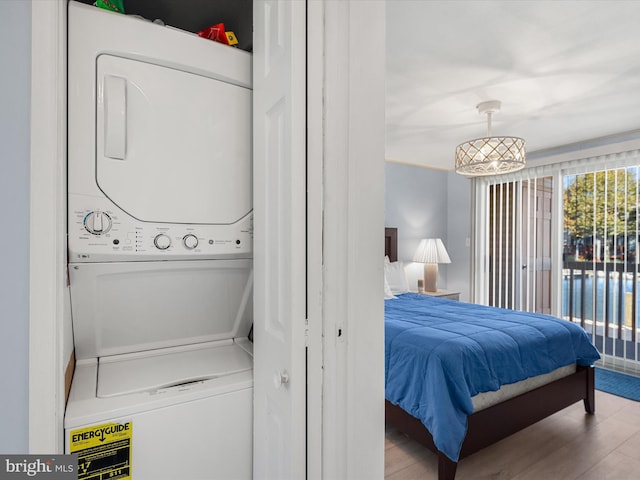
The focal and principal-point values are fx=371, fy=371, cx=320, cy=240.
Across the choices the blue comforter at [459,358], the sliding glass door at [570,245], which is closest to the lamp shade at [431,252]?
the sliding glass door at [570,245]

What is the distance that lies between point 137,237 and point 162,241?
0.07 m

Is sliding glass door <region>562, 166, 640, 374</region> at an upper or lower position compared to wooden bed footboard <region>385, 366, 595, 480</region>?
upper

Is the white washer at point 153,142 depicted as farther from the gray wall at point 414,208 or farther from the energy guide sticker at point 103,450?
the gray wall at point 414,208

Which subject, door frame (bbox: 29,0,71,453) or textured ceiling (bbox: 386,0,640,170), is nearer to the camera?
door frame (bbox: 29,0,71,453)

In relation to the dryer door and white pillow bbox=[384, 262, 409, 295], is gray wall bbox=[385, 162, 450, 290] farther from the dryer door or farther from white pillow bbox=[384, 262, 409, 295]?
the dryer door

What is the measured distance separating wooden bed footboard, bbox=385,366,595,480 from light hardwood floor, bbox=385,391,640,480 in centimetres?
16

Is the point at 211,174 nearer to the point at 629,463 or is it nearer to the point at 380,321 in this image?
the point at 380,321

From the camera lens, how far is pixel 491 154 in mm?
2719

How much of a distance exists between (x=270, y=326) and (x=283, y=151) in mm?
491

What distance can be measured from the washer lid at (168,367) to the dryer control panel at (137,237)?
369mm

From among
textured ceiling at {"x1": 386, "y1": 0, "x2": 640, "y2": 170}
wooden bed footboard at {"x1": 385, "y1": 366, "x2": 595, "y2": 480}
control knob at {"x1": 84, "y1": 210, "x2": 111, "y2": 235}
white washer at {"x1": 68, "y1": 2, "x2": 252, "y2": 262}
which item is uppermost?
textured ceiling at {"x1": 386, "y1": 0, "x2": 640, "y2": 170}

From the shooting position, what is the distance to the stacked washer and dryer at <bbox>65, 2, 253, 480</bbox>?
98 centimetres

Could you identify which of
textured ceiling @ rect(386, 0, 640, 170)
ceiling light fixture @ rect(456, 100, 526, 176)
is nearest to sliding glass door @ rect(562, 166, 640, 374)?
textured ceiling @ rect(386, 0, 640, 170)

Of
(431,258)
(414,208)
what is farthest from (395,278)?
(414,208)
